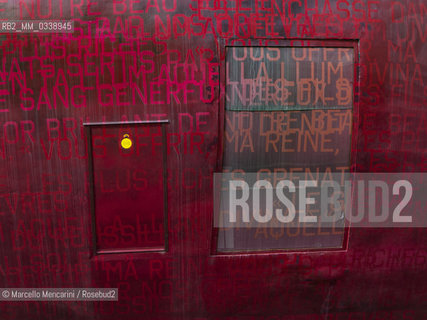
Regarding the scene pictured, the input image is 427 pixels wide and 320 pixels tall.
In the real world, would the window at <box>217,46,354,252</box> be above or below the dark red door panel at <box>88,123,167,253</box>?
above

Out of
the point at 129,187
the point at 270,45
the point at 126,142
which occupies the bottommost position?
the point at 129,187

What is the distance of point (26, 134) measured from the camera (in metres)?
1.81

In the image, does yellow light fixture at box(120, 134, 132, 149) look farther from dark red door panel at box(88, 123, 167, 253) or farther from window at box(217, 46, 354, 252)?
window at box(217, 46, 354, 252)

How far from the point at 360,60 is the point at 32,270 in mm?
2233

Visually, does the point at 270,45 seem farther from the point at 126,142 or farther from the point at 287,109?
the point at 126,142

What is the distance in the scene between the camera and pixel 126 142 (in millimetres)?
1830

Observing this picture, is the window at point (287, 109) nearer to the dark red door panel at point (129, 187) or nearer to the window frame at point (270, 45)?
the window frame at point (270, 45)

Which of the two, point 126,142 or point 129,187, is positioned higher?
point 126,142

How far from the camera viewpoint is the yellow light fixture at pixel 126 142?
5.99 ft

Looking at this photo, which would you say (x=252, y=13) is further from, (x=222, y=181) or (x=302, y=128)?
(x=222, y=181)

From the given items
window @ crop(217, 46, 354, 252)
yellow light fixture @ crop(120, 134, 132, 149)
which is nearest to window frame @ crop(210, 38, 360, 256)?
window @ crop(217, 46, 354, 252)

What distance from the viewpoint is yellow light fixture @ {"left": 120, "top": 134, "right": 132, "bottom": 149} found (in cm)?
183

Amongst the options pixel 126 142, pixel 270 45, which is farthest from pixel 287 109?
pixel 126 142

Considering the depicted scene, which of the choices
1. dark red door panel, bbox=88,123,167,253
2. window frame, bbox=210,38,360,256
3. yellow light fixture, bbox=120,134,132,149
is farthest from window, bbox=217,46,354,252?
yellow light fixture, bbox=120,134,132,149
